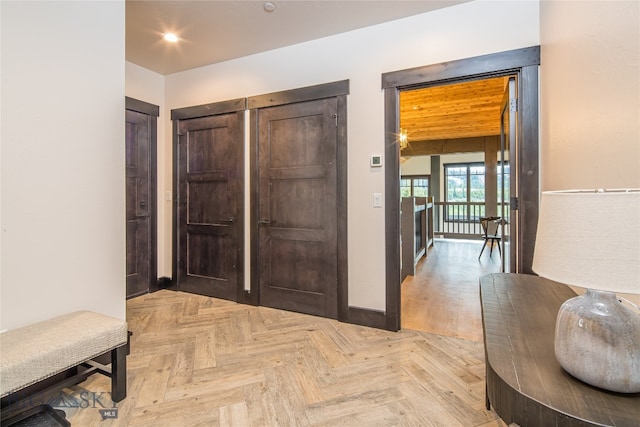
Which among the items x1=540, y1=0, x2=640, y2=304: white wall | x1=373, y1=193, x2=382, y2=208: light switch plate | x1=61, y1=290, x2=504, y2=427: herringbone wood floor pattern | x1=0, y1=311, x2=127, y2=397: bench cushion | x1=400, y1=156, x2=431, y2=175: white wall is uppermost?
x1=400, y1=156, x2=431, y2=175: white wall

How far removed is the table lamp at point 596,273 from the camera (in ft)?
2.25

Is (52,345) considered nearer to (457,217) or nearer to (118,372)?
(118,372)

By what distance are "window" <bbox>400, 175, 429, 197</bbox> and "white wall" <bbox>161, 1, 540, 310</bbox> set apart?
886cm

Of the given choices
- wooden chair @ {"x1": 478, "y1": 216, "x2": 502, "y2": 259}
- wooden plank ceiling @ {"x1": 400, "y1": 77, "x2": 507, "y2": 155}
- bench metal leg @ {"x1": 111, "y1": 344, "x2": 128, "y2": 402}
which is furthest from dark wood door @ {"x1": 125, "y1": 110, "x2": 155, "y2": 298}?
wooden chair @ {"x1": 478, "y1": 216, "x2": 502, "y2": 259}

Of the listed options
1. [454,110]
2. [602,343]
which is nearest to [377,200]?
[602,343]

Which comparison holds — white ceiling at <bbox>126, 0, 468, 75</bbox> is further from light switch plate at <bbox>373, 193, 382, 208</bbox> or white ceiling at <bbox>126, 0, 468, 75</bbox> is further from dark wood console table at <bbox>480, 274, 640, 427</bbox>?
dark wood console table at <bbox>480, 274, 640, 427</bbox>

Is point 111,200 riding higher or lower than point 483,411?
higher

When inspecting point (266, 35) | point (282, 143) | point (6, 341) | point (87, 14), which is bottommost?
point (6, 341)

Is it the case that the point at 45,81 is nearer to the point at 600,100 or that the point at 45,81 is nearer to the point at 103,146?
the point at 103,146

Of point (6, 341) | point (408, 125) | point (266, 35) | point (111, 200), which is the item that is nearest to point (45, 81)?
point (111, 200)

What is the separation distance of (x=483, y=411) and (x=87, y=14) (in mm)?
3287

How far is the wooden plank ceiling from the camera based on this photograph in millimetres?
4191

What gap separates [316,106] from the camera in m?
3.03

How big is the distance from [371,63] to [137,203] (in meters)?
2.96
